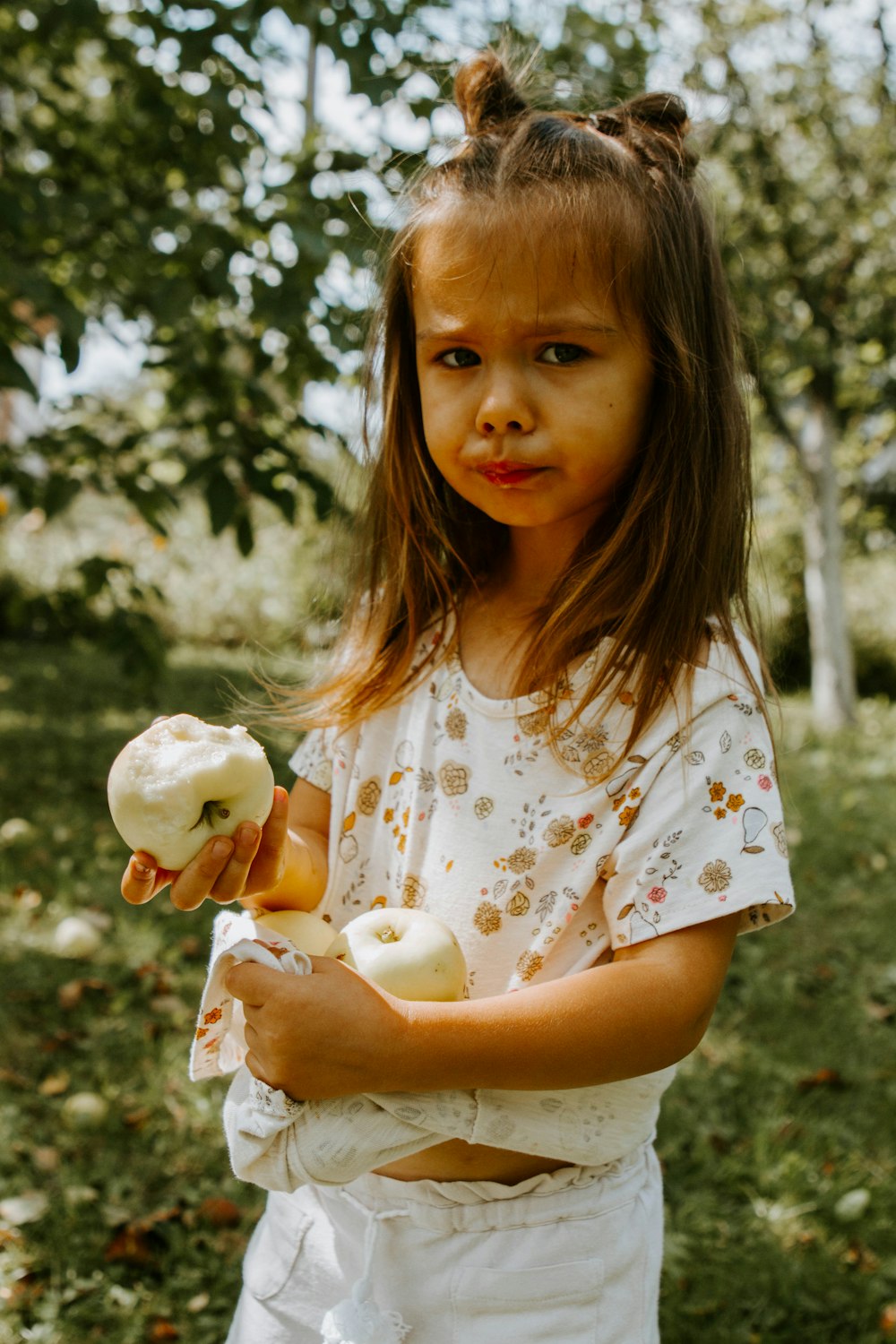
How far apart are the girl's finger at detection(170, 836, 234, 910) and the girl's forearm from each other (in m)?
0.23

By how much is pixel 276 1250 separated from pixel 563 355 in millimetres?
1038

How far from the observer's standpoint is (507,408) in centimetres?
111

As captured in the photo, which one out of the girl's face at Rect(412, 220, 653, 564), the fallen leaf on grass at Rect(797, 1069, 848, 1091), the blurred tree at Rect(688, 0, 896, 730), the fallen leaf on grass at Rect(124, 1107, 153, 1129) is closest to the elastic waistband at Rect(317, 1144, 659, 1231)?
the girl's face at Rect(412, 220, 653, 564)

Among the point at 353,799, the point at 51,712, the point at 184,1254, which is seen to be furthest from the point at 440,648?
the point at 51,712

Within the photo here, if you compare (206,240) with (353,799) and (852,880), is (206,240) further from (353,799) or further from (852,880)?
(852,880)

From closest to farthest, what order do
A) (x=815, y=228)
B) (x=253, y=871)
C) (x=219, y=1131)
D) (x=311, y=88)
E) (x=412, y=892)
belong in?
(x=253, y=871), (x=412, y=892), (x=219, y=1131), (x=311, y=88), (x=815, y=228)

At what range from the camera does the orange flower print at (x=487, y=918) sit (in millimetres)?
1200

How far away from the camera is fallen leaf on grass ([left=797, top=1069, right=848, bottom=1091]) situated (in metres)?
2.84

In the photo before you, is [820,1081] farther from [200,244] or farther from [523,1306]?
[200,244]

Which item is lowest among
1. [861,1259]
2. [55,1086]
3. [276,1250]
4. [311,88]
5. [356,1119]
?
[861,1259]

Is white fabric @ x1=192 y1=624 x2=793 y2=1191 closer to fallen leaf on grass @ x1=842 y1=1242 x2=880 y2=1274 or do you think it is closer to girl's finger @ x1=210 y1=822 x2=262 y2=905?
girl's finger @ x1=210 y1=822 x2=262 y2=905

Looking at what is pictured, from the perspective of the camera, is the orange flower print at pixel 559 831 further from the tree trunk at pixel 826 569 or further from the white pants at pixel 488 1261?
the tree trunk at pixel 826 569

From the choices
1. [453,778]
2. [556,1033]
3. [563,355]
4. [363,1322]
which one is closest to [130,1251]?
[363,1322]

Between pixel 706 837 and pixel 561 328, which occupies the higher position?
pixel 561 328
